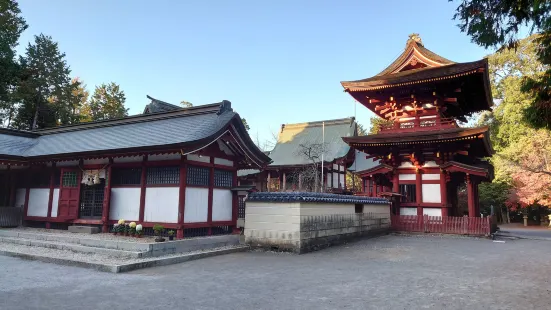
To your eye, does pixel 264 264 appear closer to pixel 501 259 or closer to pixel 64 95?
pixel 501 259

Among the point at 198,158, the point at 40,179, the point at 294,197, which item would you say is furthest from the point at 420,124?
the point at 40,179

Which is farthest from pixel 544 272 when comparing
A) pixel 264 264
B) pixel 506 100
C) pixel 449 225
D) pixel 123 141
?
pixel 506 100

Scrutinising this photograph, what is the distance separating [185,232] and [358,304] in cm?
795

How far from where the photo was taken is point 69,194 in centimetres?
1420

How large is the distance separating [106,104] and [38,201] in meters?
30.9

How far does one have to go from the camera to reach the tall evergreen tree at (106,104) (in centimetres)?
4288

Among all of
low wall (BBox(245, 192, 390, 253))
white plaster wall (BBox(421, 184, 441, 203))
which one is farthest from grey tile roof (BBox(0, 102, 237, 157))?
white plaster wall (BBox(421, 184, 441, 203))

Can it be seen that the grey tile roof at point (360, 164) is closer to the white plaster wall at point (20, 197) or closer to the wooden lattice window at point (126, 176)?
the wooden lattice window at point (126, 176)

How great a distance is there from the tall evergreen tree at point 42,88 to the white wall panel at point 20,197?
19.7 m

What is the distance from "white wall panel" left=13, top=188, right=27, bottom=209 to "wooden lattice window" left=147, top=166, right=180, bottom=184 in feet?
25.1

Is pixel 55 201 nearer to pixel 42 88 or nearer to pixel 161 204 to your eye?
pixel 161 204

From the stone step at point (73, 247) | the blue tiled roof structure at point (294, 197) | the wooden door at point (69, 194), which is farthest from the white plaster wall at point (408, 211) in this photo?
the wooden door at point (69, 194)

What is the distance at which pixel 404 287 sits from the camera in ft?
21.8

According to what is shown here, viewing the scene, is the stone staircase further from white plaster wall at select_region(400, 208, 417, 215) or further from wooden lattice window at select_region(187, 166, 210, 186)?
white plaster wall at select_region(400, 208, 417, 215)
